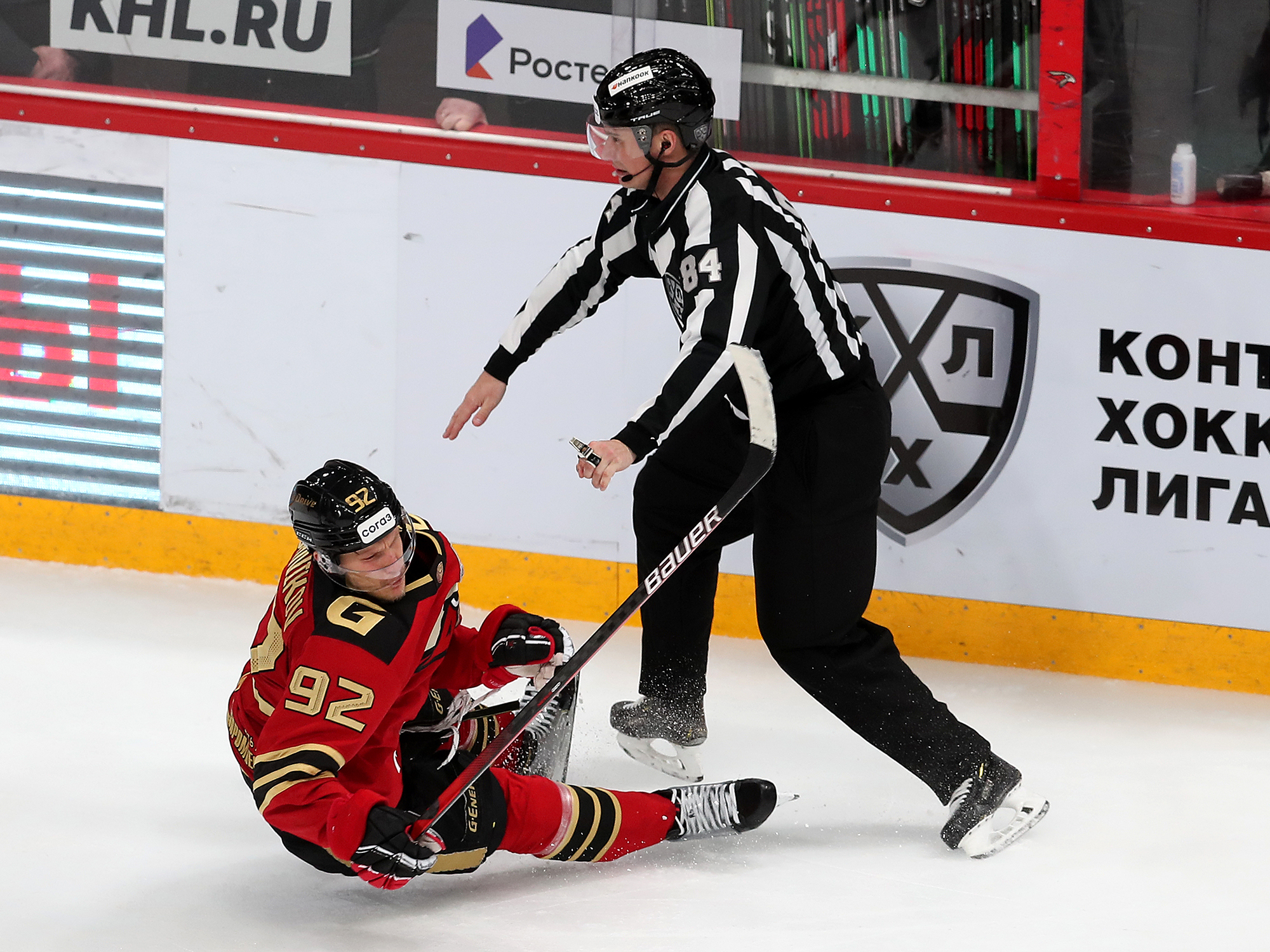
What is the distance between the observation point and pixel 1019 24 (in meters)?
3.57

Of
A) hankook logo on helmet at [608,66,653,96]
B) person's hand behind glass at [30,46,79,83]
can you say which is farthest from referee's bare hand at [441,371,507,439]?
person's hand behind glass at [30,46,79,83]

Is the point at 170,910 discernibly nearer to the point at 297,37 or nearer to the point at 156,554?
the point at 156,554

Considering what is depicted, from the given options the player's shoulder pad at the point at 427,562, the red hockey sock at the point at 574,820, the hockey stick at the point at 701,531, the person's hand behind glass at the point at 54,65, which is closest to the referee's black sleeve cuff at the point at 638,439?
the hockey stick at the point at 701,531

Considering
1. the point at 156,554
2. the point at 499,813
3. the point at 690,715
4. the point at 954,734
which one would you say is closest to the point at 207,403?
the point at 156,554

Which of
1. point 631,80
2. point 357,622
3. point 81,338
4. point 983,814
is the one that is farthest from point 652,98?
point 81,338

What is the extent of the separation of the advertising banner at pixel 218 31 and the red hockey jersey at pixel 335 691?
5.92 feet

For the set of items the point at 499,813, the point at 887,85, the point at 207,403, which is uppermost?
the point at 887,85

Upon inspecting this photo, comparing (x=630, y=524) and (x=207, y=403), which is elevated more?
(x=207, y=403)

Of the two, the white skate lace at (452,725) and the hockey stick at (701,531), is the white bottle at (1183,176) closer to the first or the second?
the hockey stick at (701,531)

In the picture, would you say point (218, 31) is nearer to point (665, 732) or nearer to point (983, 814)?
point (665, 732)

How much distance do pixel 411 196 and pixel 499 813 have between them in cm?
180

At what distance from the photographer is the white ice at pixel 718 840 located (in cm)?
261

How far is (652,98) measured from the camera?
8.95ft

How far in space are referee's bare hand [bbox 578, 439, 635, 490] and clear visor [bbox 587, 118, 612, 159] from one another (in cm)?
56
